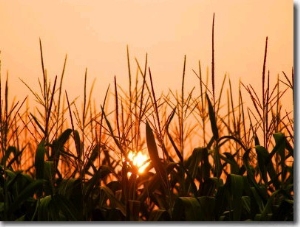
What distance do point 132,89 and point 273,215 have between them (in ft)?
2.09

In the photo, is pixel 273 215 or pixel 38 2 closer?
pixel 273 215

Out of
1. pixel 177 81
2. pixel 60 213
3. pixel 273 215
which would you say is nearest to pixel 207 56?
pixel 177 81

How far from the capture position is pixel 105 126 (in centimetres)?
155

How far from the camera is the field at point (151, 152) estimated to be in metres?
1.52

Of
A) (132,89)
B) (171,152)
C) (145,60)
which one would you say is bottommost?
(171,152)

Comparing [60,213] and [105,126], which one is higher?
[105,126]

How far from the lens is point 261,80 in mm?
1590

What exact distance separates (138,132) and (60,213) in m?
0.39

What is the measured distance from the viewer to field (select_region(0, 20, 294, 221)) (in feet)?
Answer: 5.00

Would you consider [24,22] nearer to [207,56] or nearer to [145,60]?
[145,60]

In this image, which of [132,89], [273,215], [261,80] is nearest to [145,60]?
[132,89]

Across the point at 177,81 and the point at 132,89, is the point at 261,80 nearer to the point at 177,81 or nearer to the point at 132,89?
the point at 177,81

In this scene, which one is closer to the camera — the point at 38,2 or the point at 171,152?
the point at 171,152

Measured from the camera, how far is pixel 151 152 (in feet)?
4.93
